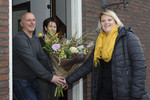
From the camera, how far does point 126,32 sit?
260 centimetres

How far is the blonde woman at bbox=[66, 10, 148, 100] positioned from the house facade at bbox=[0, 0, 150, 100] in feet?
3.47

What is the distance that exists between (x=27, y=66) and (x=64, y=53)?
559 millimetres

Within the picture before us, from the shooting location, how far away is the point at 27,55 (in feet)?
9.00

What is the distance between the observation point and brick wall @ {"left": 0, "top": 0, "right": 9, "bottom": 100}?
106 inches

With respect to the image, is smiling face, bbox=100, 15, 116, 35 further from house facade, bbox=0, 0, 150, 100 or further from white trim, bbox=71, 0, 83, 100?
white trim, bbox=71, 0, 83, 100

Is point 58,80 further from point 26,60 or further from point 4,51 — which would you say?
point 4,51

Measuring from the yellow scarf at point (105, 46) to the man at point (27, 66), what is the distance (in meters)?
0.70

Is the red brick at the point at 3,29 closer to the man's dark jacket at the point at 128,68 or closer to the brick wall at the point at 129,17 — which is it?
the man's dark jacket at the point at 128,68

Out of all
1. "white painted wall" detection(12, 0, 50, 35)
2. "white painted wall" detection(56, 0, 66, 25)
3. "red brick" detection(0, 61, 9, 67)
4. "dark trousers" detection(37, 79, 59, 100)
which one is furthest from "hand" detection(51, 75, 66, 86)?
"white painted wall" detection(12, 0, 50, 35)

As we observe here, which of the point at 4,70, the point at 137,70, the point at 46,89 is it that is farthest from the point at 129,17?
the point at 4,70

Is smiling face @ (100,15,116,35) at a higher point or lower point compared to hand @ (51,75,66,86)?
higher

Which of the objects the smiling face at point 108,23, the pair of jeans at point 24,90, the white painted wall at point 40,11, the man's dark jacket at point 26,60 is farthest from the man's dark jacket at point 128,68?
the white painted wall at point 40,11

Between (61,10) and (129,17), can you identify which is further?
(61,10)

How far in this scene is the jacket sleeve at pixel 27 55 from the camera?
9.02 ft
